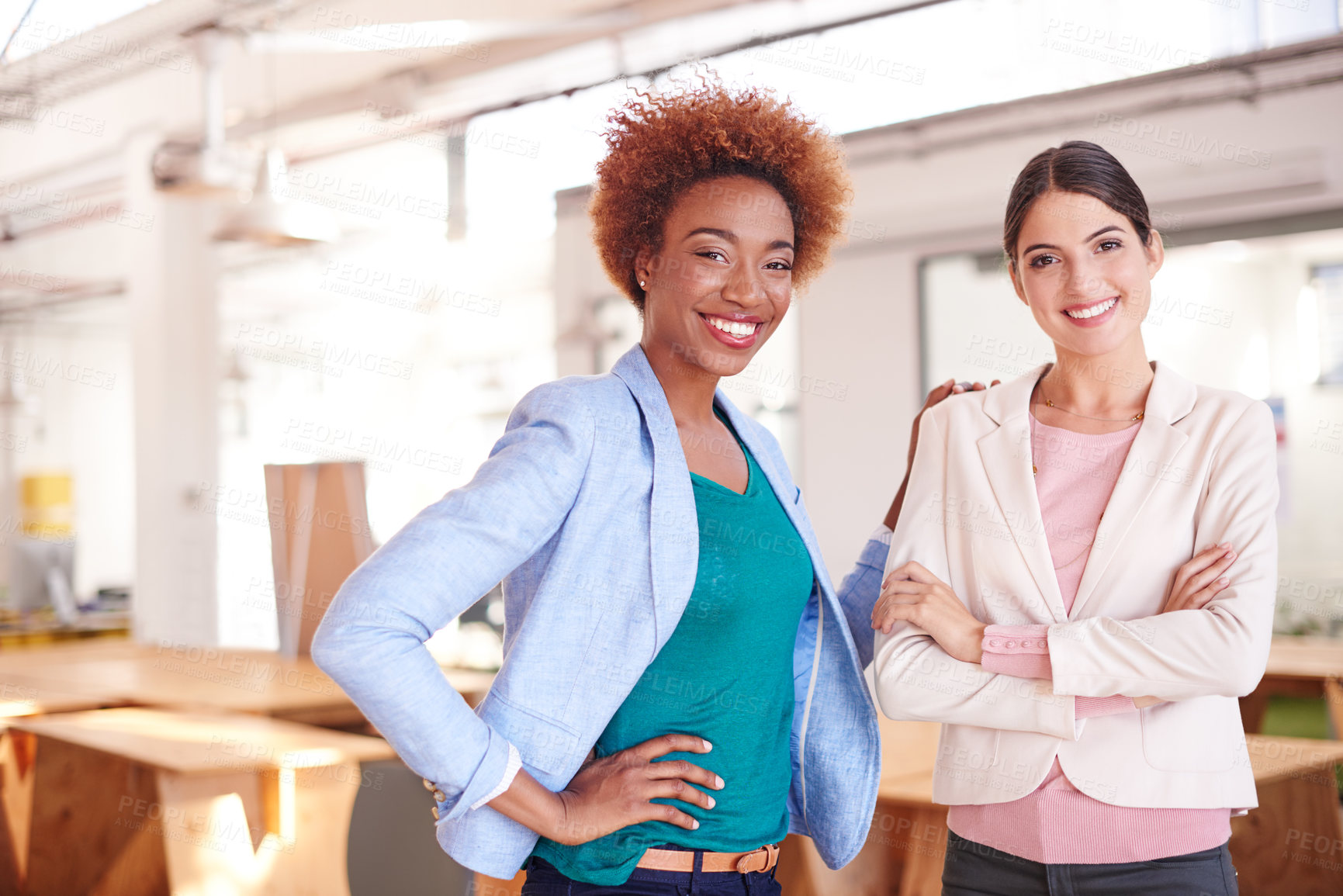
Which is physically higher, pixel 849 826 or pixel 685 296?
pixel 685 296

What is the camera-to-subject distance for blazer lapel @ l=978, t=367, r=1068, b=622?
165cm

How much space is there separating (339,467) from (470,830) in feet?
11.5

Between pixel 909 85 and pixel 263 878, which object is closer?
pixel 263 878

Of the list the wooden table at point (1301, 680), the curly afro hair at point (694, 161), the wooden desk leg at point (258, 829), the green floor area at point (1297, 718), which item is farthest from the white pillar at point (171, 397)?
the curly afro hair at point (694, 161)

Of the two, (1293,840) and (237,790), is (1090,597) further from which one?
(237,790)

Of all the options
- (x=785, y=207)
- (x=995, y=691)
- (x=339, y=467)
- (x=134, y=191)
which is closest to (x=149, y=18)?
(x=134, y=191)

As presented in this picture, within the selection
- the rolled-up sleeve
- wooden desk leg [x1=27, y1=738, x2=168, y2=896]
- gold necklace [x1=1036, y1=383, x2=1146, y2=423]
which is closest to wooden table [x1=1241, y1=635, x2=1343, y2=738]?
gold necklace [x1=1036, y1=383, x2=1146, y2=423]

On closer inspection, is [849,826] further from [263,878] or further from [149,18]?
[149,18]

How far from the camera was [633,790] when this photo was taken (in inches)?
59.7

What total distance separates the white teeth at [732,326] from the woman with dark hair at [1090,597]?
39cm

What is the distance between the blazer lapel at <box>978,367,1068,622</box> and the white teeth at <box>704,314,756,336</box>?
0.41 metres

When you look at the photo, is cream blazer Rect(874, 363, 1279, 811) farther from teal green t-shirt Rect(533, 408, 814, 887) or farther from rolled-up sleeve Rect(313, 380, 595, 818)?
rolled-up sleeve Rect(313, 380, 595, 818)

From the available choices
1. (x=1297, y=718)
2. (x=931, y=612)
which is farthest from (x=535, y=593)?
(x=1297, y=718)

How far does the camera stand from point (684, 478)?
162 cm
